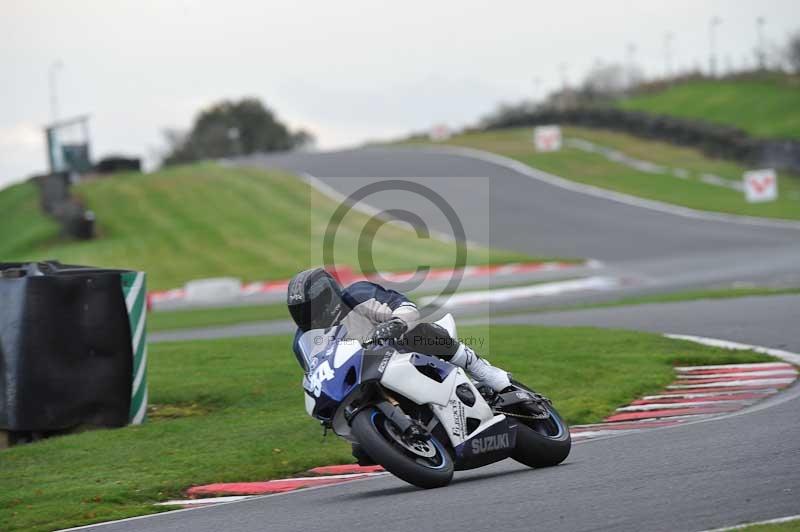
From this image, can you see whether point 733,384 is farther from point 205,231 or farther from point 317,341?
point 205,231

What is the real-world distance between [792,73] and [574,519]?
53625mm

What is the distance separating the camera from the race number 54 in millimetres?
7180

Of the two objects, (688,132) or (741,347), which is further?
(688,132)

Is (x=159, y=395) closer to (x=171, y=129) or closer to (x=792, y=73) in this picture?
(x=792, y=73)

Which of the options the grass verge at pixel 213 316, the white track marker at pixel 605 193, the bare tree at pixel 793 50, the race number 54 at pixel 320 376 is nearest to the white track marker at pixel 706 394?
the race number 54 at pixel 320 376

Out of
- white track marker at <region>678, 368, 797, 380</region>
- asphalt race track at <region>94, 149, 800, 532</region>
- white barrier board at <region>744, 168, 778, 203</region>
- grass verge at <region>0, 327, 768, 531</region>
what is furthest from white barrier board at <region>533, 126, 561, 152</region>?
white track marker at <region>678, 368, 797, 380</region>

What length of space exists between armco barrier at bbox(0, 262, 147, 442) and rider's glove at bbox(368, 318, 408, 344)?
4244mm

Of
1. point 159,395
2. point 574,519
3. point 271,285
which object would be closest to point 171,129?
point 271,285

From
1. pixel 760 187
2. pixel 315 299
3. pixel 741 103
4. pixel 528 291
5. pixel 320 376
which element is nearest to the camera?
pixel 320 376

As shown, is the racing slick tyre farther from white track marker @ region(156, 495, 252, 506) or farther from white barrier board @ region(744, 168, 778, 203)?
white barrier board @ region(744, 168, 778, 203)

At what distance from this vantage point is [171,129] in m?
107

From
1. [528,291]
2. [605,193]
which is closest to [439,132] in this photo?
[605,193]

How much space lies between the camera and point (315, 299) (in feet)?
24.2

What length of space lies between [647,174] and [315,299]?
38.4 meters
